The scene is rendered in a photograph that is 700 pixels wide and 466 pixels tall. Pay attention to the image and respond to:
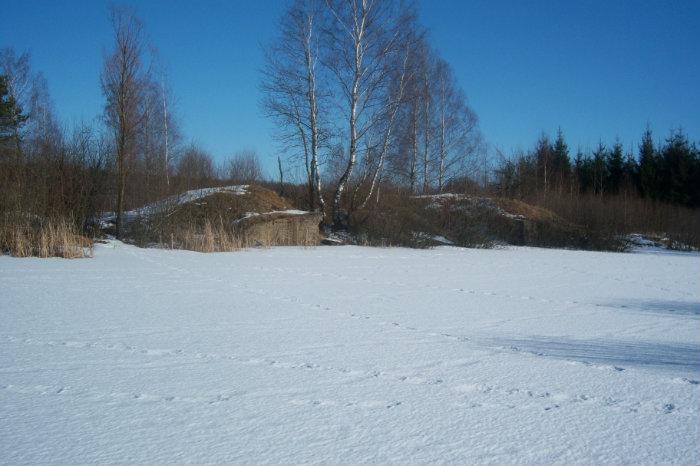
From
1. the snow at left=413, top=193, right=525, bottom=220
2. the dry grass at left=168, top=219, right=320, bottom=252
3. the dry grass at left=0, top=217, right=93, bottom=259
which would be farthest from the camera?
the snow at left=413, top=193, right=525, bottom=220

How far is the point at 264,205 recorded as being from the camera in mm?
17078

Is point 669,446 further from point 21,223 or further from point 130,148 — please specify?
point 130,148

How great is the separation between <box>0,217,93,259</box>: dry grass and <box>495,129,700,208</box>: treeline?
23.7m

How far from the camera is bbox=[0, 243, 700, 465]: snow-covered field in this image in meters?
2.47

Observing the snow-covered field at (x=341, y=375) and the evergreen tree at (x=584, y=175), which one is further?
the evergreen tree at (x=584, y=175)

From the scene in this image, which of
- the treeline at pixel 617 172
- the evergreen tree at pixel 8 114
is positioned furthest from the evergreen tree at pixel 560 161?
the evergreen tree at pixel 8 114

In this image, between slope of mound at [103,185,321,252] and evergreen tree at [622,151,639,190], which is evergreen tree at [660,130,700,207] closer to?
evergreen tree at [622,151,639,190]

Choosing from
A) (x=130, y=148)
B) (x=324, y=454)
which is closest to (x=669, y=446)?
(x=324, y=454)

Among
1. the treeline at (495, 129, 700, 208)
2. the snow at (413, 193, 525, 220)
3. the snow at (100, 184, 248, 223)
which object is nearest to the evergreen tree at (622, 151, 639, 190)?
the treeline at (495, 129, 700, 208)

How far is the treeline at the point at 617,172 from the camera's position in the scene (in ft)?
110

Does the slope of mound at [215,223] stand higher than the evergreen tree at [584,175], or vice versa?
the evergreen tree at [584,175]

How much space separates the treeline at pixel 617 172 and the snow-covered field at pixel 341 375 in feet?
83.4

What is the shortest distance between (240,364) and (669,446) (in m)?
2.53

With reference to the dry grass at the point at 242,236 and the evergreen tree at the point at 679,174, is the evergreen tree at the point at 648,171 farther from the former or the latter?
the dry grass at the point at 242,236
